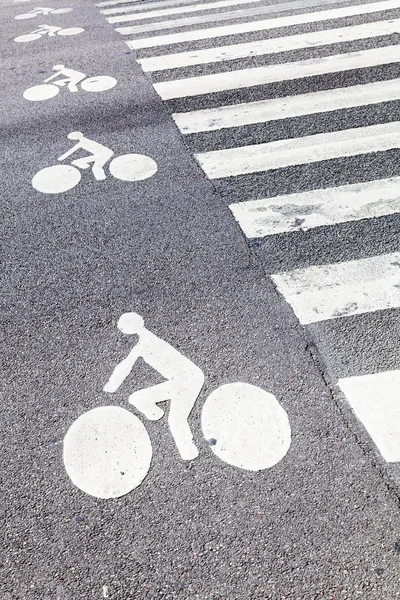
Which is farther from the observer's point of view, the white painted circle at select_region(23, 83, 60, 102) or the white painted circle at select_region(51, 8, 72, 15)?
the white painted circle at select_region(51, 8, 72, 15)

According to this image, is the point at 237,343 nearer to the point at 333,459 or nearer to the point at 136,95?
the point at 333,459

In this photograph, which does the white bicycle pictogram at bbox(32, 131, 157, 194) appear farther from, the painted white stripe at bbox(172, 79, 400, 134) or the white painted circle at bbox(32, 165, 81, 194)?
the painted white stripe at bbox(172, 79, 400, 134)

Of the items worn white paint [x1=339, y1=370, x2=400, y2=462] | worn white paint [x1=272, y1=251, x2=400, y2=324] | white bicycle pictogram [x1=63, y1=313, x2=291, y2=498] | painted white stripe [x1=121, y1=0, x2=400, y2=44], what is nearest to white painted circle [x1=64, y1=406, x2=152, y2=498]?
white bicycle pictogram [x1=63, y1=313, x2=291, y2=498]

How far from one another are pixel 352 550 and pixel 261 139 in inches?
176

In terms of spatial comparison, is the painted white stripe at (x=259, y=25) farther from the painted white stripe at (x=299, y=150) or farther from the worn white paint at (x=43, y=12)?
the painted white stripe at (x=299, y=150)

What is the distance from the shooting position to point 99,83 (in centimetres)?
834

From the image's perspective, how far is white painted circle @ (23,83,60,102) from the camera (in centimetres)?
810

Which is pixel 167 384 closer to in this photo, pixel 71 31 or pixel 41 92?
pixel 41 92

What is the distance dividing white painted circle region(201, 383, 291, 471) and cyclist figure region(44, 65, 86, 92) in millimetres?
5510

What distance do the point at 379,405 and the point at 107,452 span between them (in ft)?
4.63

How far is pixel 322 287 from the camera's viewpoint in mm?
4613

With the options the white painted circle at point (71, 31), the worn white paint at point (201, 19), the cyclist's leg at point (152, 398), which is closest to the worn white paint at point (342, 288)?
the cyclist's leg at point (152, 398)

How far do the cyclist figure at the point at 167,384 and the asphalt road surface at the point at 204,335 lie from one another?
1cm

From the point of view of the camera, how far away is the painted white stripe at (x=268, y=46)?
8766 mm
